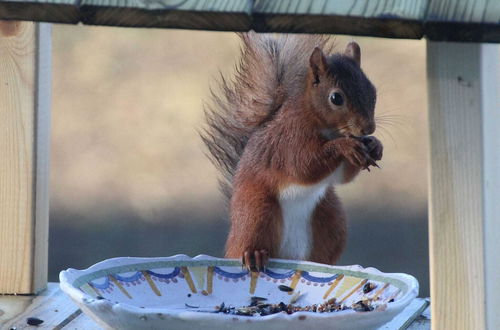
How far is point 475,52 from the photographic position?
1277 millimetres

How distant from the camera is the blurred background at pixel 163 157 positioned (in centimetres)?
421

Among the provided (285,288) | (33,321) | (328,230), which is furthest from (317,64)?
(33,321)

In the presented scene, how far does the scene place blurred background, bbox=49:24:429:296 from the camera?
4.21 m

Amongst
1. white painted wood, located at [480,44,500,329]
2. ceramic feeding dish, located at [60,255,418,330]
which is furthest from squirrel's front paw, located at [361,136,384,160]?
white painted wood, located at [480,44,500,329]

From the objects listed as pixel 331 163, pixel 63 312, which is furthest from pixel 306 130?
pixel 63 312

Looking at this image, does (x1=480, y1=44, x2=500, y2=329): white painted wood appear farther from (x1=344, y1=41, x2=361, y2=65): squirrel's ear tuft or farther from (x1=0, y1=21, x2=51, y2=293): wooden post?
(x1=0, y1=21, x2=51, y2=293): wooden post

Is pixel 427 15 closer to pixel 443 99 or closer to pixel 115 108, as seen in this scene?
pixel 443 99

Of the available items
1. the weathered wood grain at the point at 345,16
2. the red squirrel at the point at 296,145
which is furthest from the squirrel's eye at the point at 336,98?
the weathered wood grain at the point at 345,16

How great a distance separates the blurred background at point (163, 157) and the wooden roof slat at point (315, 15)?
107 inches

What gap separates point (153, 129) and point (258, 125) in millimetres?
2585

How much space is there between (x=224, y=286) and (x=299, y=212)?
0.33 metres

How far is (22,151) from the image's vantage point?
1.95 meters

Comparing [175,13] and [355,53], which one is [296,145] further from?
[175,13]

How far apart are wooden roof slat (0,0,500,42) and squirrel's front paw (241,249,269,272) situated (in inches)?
27.9
